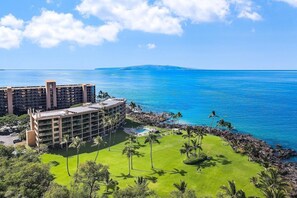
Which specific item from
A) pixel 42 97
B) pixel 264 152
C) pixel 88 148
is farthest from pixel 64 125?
pixel 264 152

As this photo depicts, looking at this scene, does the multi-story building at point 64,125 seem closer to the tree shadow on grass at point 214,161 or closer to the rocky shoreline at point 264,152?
the tree shadow on grass at point 214,161

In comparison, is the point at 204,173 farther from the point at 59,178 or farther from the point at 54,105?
the point at 54,105

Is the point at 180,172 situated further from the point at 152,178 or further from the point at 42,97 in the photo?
the point at 42,97

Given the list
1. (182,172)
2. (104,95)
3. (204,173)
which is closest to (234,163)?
(204,173)

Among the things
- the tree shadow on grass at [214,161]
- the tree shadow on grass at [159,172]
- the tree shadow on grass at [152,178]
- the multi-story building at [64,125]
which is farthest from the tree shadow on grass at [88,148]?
the tree shadow on grass at [214,161]

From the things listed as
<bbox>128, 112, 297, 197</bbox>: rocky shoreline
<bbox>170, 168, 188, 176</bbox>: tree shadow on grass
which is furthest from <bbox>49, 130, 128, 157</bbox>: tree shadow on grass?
<bbox>170, 168, 188, 176</bbox>: tree shadow on grass

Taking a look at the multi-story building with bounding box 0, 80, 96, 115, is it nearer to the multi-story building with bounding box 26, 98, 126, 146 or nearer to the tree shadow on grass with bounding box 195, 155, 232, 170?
the multi-story building with bounding box 26, 98, 126, 146
